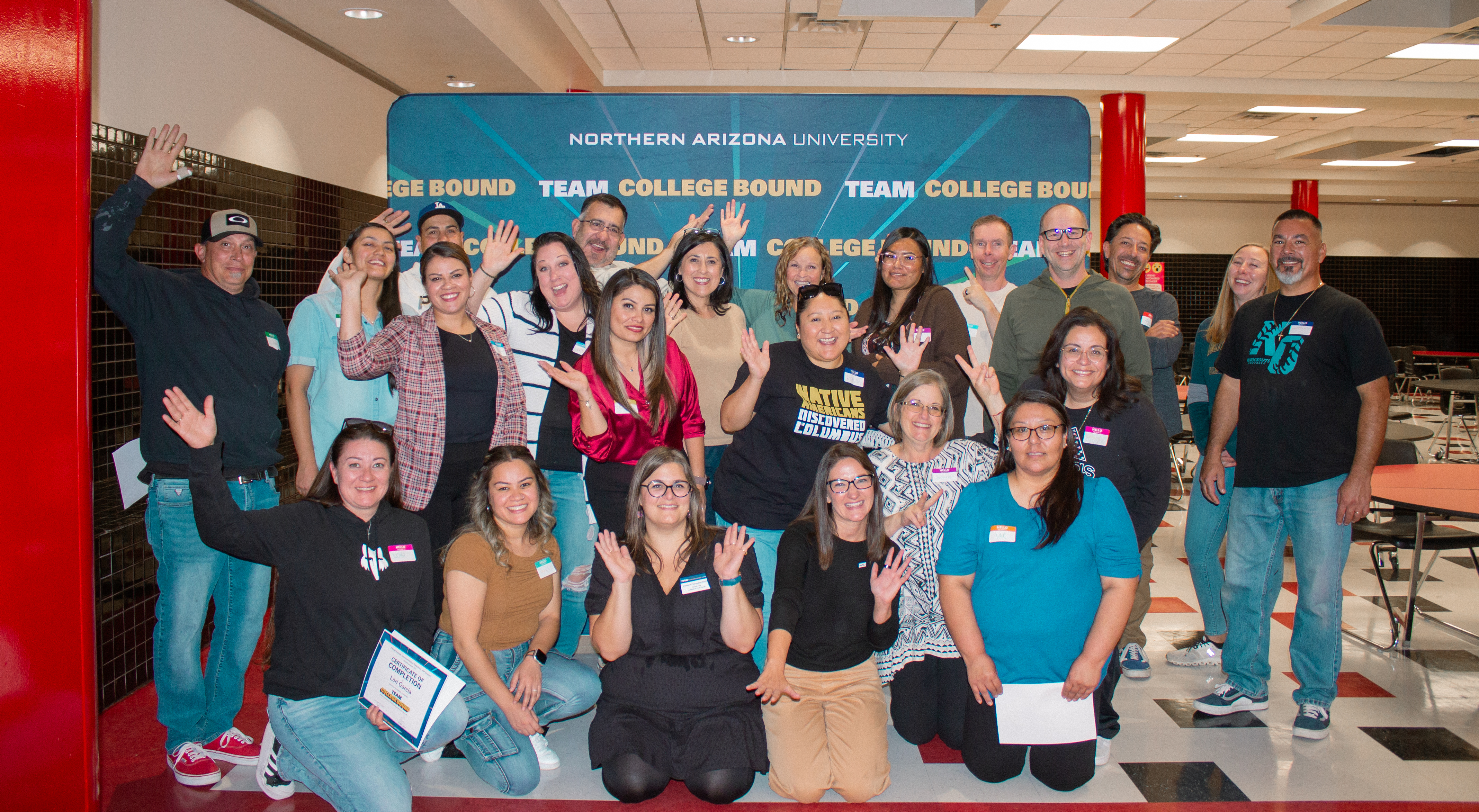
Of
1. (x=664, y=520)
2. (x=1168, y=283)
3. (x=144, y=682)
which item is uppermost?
(x=1168, y=283)

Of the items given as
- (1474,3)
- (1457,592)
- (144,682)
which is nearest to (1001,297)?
(1457,592)

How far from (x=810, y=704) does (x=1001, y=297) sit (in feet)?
6.41

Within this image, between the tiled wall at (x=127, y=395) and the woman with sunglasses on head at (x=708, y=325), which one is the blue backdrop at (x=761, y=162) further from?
the tiled wall at (x=127, y=395)

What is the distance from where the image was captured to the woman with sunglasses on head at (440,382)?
2762 millimetres

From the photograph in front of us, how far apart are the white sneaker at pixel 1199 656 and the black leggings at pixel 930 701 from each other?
1334mm

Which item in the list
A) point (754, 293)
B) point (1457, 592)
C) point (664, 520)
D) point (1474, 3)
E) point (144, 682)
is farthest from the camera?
point (1474, 3)

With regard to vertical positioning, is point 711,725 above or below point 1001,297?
below

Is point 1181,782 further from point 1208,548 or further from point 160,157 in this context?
point 160,157

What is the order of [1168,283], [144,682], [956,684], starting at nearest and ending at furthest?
[956,684]
[144,682]
[1168,283]

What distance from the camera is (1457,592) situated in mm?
4625

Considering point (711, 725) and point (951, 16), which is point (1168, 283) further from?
point (711, 725)

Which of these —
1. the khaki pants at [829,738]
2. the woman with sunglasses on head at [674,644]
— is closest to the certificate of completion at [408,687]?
the woman with sunglasses on head at [674,644]

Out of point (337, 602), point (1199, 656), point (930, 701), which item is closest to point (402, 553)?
point (337, 602)

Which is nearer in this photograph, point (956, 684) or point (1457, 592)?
point (956, 684)
